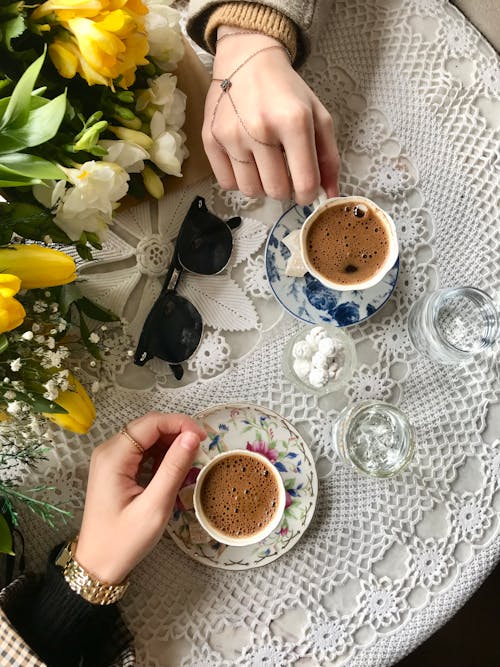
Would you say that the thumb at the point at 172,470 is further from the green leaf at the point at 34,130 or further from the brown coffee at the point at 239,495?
the green leaf at the point at 34,130

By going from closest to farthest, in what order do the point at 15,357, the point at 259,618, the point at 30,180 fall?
1. the point at 30,180
2. the point at 15,357
3. the point at 259,618

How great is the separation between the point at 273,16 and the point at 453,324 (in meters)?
0.54

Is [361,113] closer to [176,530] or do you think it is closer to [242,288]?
[242,288]

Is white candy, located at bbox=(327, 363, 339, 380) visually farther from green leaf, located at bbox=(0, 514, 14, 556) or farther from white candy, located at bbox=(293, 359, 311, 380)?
green leaf, located at bbox=(0, 514, 14, 556)

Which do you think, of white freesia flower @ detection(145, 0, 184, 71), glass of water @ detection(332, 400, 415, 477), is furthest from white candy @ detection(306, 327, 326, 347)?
white freesia flower @ detection(145, 0, 184, 71)

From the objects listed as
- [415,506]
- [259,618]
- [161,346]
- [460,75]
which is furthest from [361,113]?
[259,618]

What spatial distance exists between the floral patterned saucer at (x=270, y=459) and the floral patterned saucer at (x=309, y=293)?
0.57 feet

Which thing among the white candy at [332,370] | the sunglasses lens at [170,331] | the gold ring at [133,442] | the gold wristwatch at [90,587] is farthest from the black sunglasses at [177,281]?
the gold wristwatch at [90,587]

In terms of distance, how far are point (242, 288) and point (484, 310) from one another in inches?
15.3

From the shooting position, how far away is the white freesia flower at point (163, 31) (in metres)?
0.69

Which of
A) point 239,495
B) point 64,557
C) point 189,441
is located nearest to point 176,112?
point 189,441

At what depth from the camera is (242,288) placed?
0.93m

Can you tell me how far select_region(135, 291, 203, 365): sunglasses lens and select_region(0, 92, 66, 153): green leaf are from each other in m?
0.38

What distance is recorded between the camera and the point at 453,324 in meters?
0.91
